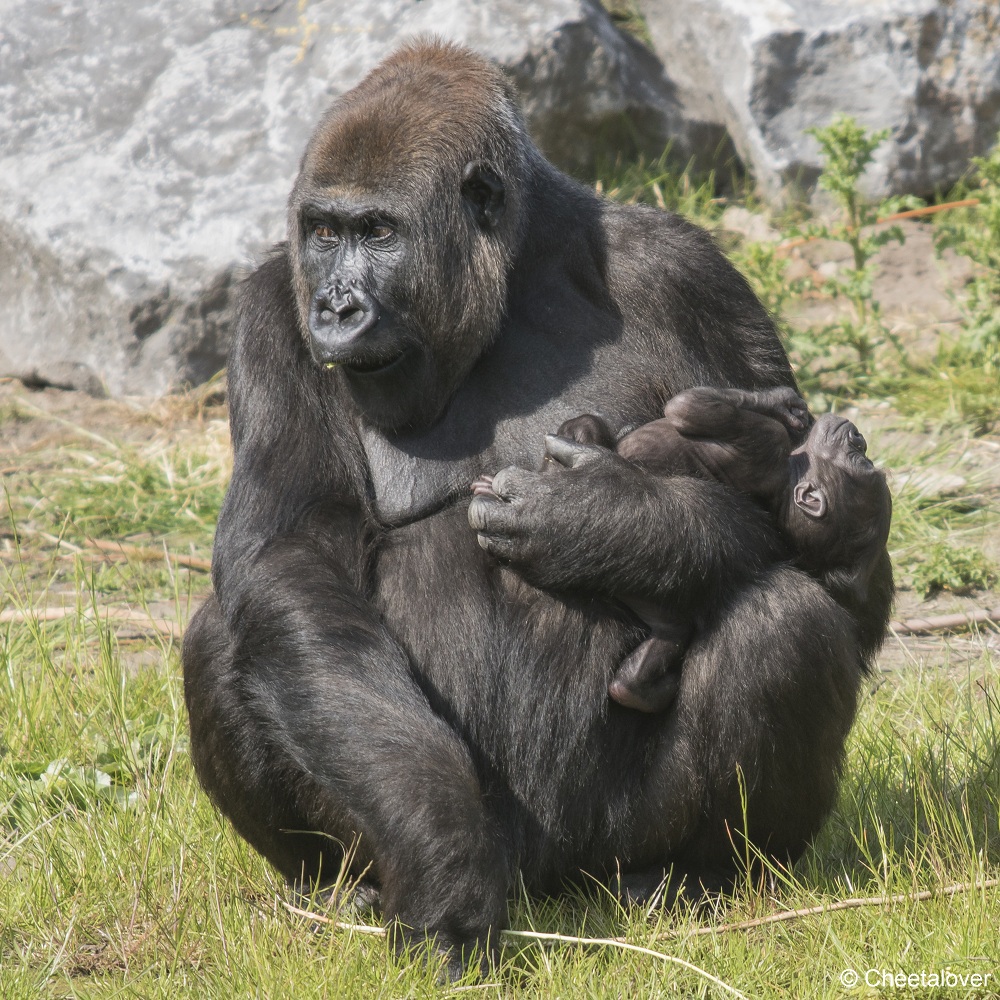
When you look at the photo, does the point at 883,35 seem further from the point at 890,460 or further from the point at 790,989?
the point at 790,989

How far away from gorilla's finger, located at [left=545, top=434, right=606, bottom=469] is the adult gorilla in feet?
0.12

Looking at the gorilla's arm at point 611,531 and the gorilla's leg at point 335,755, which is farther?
the gorilla's arm at point 611,531

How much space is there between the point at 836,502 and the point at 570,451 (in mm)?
745

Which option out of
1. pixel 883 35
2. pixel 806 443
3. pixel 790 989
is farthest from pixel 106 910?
pixel 883 35

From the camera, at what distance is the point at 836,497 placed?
3699mm

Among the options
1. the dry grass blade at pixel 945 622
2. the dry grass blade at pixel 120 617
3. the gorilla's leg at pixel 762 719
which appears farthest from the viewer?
the dry grass blade at pixel 945 622

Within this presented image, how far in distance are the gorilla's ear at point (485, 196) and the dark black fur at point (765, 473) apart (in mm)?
653

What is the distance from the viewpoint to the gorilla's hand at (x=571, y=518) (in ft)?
11.5

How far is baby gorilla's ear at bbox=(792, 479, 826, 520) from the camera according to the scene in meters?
3.71

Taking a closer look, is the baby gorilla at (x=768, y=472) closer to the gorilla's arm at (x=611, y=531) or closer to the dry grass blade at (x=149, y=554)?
the gorilla's arm at (x=611, y=531)

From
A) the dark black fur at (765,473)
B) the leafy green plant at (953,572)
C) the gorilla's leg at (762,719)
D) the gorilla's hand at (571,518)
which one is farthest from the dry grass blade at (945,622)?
the gorilla's hand at (571,518)

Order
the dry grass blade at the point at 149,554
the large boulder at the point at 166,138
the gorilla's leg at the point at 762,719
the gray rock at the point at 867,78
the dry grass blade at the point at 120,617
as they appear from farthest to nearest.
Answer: the gray rock at the point at 867,78, the large boulder at the point at 166,138, the dry grass blade at the point at 149,554, the dry grass blade at the point at 120,617, the gorilla's leg at the point at 762,719

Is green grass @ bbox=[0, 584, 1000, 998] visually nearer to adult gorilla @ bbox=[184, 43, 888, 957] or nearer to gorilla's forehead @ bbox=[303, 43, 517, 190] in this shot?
adult gorilla @ bbox=[184, 43, 888, 957]

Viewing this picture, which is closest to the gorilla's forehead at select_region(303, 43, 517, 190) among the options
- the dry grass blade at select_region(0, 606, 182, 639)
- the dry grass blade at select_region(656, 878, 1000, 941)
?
the dry grass blade at select_region(656, 878, 1000, 941)
